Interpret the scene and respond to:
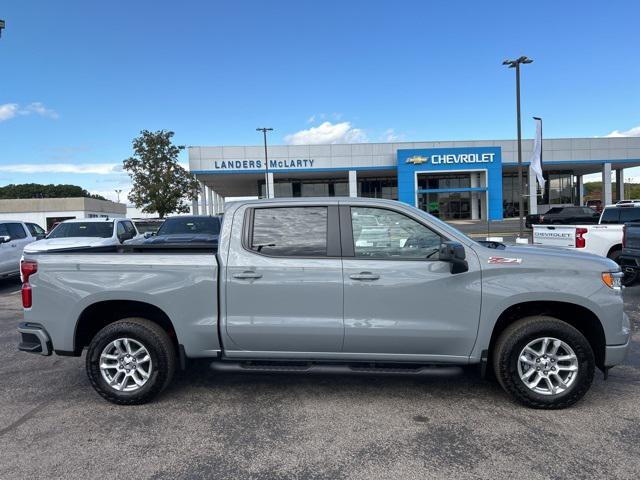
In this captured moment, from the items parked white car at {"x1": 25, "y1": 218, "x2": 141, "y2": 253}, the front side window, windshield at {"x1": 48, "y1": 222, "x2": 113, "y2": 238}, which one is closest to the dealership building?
parked white car at {"x1": 25, "y1": 218, "x2": 141, "y2": 253}

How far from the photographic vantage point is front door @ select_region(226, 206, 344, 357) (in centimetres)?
414

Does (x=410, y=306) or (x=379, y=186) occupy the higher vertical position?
(x=379, y=186)

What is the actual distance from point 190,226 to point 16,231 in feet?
16.3

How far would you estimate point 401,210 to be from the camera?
4.28 metres

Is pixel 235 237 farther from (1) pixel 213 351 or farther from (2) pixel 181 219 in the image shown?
(2) pixel 181 219

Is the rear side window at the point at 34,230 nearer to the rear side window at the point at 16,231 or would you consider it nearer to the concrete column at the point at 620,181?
the rear side window at the point at 16,231

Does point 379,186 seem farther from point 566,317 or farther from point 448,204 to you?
point 566,317

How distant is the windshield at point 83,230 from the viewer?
1248 cm

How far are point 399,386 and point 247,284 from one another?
185cm

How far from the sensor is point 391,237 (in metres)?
4.24

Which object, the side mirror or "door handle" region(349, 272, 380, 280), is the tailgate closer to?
the side mirror

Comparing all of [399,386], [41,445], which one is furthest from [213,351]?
[399,386]

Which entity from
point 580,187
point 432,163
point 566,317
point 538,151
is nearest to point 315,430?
point 566,317

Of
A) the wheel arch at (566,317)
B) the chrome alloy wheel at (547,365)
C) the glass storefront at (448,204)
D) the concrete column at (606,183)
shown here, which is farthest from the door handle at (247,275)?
the concrete column at (606,183)
